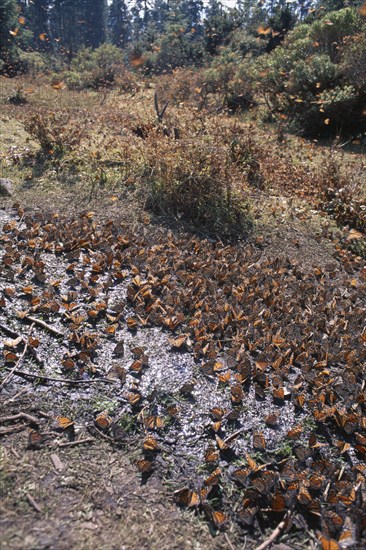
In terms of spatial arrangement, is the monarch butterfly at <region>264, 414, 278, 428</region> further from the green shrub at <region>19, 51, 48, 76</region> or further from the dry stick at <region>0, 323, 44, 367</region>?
the green shrub at <region>19, 51, 48, 76</region>

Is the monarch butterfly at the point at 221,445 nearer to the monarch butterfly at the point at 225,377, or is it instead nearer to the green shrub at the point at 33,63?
the monarch butterfly at the point at 225,377

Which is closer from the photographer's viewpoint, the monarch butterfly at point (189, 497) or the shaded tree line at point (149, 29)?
the monarch butterfly at point (189, 497)

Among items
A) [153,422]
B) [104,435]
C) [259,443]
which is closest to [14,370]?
[104,435]

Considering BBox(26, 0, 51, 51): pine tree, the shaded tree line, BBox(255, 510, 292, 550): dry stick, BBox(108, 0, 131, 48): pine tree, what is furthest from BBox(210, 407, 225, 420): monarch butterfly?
BBox(108, 0, 131, 48): pine tree

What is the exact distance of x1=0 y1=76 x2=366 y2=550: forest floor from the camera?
1.69m

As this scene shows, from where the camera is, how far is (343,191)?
559cm

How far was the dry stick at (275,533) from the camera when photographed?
1634 millimetres

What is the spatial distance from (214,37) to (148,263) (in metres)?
19.4

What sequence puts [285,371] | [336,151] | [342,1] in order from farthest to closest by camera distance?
[342,1] → [336,151] → [285,371]

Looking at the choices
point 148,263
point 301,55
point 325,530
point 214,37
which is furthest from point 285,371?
point 214,37

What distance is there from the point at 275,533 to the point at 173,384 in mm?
906

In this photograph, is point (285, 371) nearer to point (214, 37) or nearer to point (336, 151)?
point (336, 151)

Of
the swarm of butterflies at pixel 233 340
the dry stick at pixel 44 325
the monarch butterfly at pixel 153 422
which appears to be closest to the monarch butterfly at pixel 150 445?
the swarm of butterflies at pixel 233 340

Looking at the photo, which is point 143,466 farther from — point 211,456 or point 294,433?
point 294,433
